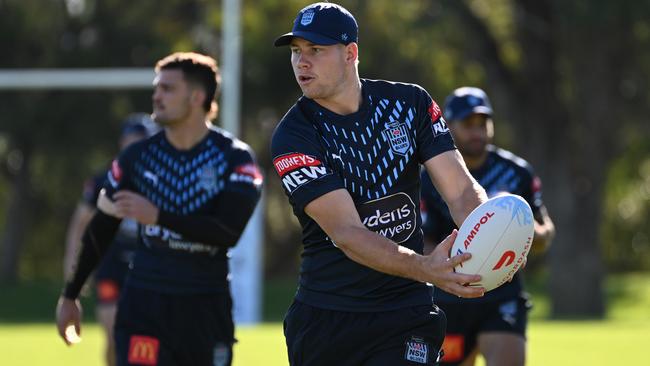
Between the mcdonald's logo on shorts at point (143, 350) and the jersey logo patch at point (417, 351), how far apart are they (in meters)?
1.91

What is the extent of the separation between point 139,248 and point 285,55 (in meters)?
25.8

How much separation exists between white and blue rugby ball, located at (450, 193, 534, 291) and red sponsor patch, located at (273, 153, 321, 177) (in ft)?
2.20

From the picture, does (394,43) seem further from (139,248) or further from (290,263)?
(139,248)

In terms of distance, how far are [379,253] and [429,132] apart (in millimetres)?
693

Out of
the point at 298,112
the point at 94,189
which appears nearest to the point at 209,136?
the point at 298,112

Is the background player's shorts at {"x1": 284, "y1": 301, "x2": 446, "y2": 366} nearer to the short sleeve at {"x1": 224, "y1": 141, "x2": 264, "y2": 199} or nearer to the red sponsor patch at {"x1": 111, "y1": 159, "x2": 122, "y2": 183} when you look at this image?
the short sleeve at {"x1": 224, "y1": 141, "x2": 264, "y2": 199}

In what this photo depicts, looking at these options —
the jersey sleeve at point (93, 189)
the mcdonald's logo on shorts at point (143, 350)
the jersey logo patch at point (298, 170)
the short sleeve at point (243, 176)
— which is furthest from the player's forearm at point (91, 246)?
the jersey sleeve at point (93, 189)

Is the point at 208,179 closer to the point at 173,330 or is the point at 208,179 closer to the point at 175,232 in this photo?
the point at 175,232

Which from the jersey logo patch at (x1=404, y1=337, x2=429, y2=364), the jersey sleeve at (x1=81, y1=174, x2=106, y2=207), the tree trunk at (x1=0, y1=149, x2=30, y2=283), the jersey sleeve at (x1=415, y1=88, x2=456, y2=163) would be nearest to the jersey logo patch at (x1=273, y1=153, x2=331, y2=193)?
the jersey sleeve at (x1=415, y1=88, x2=456, y2=163)

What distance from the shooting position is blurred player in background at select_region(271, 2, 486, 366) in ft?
17.6

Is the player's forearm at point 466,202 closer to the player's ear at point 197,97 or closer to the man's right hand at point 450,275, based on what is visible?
the man's right hand at point 450,275

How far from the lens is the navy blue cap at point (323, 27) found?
17.5 feet

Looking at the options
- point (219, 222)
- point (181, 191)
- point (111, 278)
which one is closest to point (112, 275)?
point (111, 278)

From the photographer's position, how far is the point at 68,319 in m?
6.94
